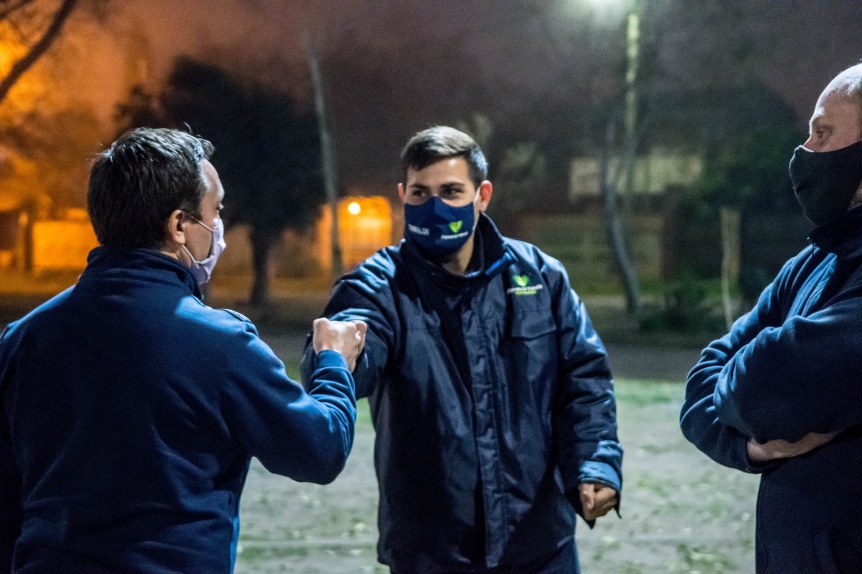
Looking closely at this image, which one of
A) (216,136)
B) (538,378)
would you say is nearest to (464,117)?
(216,136)

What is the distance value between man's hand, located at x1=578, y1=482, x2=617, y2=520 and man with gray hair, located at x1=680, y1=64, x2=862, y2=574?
512 millimetres

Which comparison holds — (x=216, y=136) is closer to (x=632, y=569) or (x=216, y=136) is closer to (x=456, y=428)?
(x=632, y=569)

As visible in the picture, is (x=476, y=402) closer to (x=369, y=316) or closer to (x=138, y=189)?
(x=369, y=316)

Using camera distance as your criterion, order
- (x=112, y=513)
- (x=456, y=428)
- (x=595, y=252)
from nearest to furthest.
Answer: (x=112, y=513), (x=456, y=428), (x=595, y=252)

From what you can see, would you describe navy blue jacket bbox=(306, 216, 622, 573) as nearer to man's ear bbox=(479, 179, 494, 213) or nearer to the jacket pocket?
man's ear bbox=(479, 179, 494, 213)

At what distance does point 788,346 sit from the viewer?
7.92 feet

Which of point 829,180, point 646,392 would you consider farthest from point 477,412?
point 646,392

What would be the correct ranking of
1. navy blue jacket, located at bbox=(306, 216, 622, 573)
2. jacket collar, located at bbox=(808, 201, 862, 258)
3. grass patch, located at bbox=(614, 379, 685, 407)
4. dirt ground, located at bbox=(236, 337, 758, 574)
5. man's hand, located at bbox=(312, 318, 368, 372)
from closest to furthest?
1. jacket collar, located at bbox=(808, 201, 862, 258)
2. man's hand, located at bbox=(312, 318, 368, 372)
3. navy blue jacket, located at bbox=(306, 216, 622, 573)
4. dirt ground, located at bbox=(236, 337, 758, 574)
5. grass patch, located at bbox=(614, 379, 685, 407)

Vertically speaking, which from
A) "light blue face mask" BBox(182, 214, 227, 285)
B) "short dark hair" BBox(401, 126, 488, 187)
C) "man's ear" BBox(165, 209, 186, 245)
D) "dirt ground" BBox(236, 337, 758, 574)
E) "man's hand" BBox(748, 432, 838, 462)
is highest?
"short dark hair" BBox(401, 126, 488, 187)

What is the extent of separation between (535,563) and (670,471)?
20.1ft

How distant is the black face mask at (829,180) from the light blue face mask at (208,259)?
1.55 meters

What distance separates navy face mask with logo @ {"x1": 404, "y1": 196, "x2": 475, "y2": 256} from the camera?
3.55 meters

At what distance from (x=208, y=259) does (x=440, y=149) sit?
46.9 inches

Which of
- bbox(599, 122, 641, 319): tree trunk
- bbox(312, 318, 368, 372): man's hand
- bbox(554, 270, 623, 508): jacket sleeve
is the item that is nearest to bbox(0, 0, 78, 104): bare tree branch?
bbox(554, 270, 623, 508): jacket sleeve
